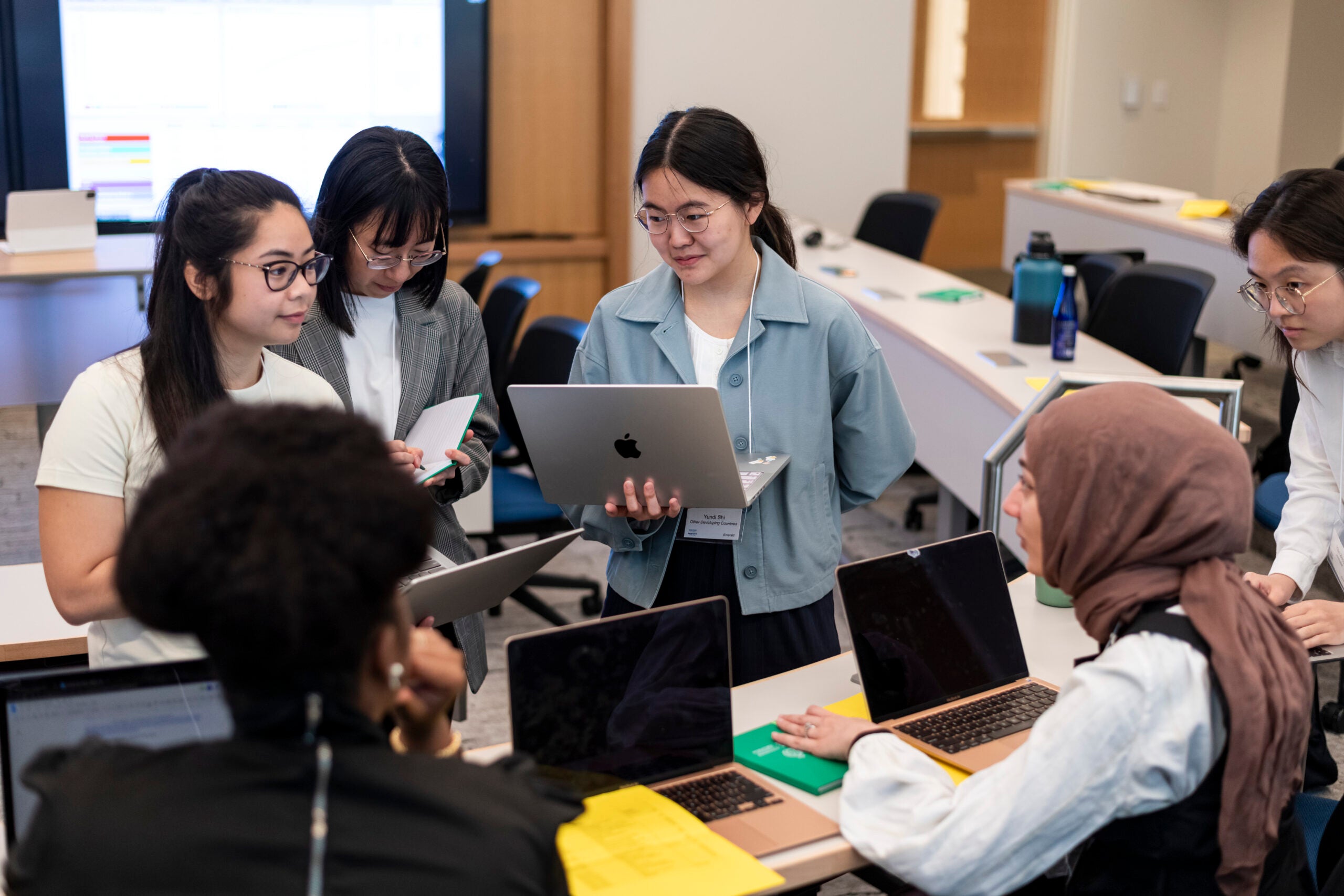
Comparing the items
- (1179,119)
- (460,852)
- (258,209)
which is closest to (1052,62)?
(1179,119)

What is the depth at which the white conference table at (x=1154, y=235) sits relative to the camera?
4.85 m

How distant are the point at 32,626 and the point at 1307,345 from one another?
2329 millimetres

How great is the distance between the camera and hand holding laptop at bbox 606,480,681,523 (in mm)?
1896

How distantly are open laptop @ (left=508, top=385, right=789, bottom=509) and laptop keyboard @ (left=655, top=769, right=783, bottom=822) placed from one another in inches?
17.1

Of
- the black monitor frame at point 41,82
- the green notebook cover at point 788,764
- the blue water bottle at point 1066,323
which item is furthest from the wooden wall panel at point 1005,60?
the green notebook cover at point 788,764

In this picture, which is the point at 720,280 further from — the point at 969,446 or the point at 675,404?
→ the point at 969,446

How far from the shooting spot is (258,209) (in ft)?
5.60

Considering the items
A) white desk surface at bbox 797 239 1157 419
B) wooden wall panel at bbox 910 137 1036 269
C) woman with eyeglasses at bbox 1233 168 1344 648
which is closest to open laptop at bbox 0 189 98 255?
white desk surface at bbox 797 239 1157 419

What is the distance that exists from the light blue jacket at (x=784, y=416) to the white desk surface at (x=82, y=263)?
255cm

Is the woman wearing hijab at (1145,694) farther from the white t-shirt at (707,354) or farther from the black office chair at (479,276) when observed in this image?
the black office chair at (479,276)

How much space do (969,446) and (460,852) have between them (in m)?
2.88

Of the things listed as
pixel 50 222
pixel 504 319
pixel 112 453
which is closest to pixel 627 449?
pixel 112 453

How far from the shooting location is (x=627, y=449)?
188 centimetres

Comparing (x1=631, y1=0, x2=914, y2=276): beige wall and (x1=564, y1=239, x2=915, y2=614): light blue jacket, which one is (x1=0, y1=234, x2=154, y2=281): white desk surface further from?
(x1=564, y1=239, x2=915, y2=614): light blue jacket
